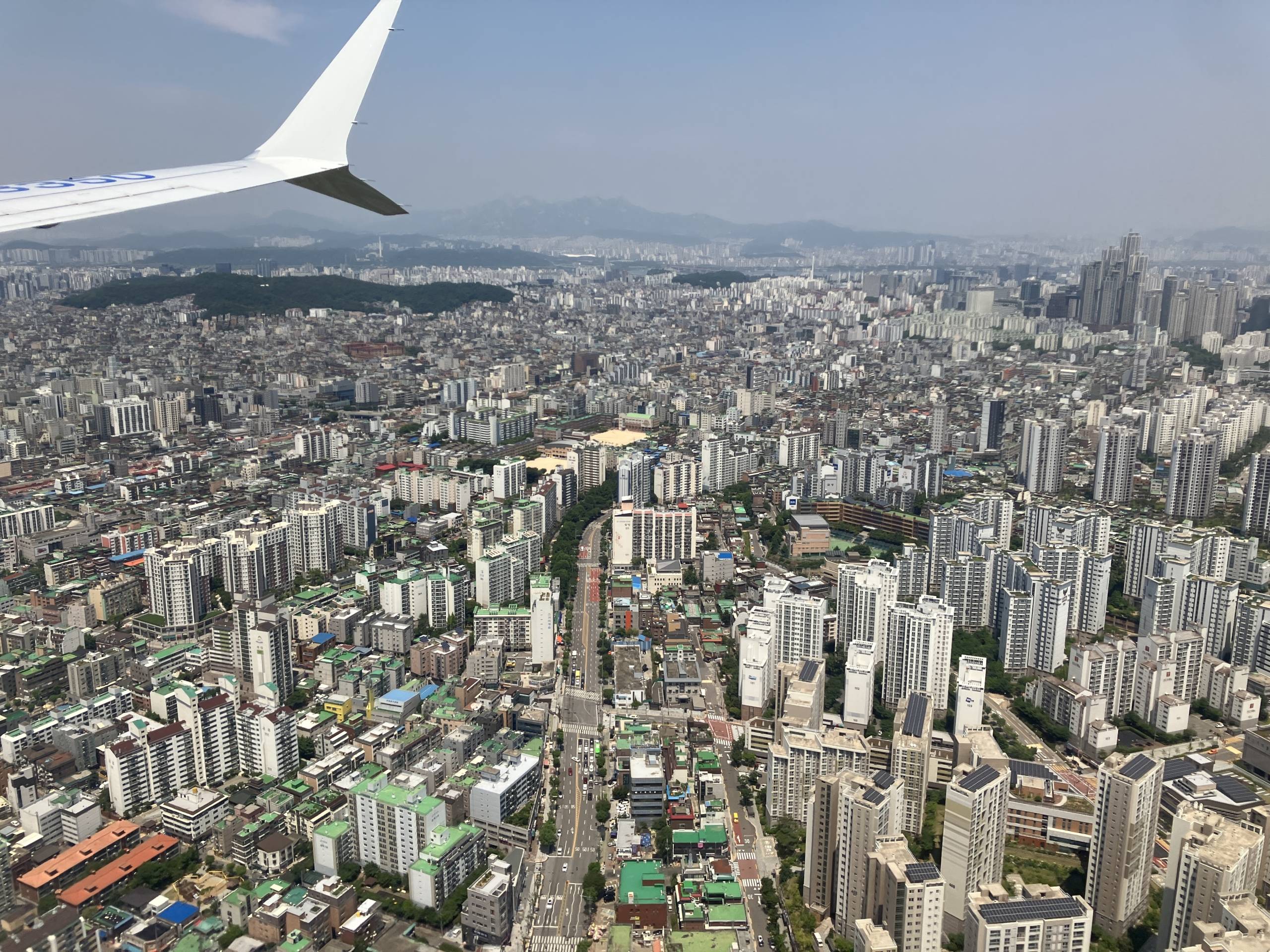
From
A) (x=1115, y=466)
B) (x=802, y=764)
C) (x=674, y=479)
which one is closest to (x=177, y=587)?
(x=802, y=764)

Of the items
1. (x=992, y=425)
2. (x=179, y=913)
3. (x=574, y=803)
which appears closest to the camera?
(x=179, y=913)

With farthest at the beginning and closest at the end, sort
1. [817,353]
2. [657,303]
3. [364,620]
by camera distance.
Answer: [657,303]
[817,353]
[364,620]

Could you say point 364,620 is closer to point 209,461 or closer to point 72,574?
point 72,574

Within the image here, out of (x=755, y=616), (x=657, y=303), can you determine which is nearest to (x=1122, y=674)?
(x=755, y=616)

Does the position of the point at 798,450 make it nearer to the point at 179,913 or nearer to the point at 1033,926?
the point at 1033,926

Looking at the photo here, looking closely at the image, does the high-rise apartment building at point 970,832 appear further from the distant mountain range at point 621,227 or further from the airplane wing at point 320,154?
the distant mountain range at point 621,227

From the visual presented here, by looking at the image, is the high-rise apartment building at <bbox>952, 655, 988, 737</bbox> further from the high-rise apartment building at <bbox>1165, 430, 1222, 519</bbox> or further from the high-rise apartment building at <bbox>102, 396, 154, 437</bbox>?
the high-rise apartment building at <bbox>102, 396, 154, 437</bbox>

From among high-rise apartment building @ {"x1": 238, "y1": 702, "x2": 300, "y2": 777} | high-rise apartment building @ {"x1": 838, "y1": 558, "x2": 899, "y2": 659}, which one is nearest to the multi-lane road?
high-rise apartment building @ {"x1": 238, "y1": 702, "x2": 300, "y2": 777}
